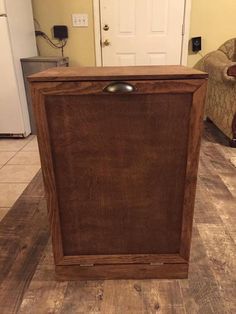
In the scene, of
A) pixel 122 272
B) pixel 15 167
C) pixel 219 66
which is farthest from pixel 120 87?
pixel 219 66

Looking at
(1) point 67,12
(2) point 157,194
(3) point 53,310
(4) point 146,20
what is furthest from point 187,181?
(1) point 67,12

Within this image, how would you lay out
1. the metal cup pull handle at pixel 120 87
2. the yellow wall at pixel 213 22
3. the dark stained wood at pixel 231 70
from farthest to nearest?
the yellow wall at pixel 213 22
the dark stained wood at pixel 231 70
the metal cup pull handle at pixel 120 87

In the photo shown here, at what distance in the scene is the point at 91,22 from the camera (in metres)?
3.10

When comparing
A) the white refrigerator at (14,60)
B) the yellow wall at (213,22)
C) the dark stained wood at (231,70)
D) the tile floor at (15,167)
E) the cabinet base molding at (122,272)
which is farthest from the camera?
the yellow wall at (213,22)

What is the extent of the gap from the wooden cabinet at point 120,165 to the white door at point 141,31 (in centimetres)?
233

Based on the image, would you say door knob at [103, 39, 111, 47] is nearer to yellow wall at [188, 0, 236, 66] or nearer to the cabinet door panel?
yellow wall at [188, 0, 236, 66]

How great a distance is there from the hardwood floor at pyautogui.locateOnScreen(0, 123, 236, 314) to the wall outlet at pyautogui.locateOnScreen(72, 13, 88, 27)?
7.54 ft

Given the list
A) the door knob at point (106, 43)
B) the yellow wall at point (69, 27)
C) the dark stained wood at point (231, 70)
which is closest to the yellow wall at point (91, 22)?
the yellow wall at point (69, 27)

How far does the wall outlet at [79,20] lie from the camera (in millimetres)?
3076

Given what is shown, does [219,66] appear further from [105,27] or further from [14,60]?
[14,60]

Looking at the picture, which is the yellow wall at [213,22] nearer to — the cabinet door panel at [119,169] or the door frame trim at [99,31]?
the door frame trim at [99,31]

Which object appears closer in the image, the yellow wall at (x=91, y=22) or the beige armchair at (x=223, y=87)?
the beige armchair at (x=223, y=87)

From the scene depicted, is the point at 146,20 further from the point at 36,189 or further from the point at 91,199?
the point at 91,199

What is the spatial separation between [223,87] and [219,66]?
0.69ft
